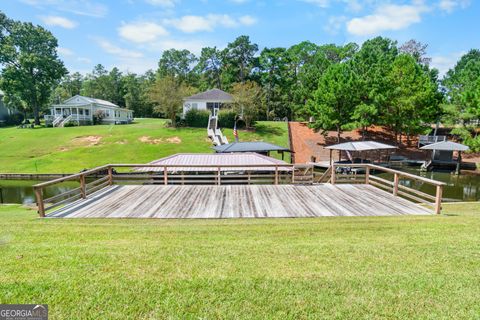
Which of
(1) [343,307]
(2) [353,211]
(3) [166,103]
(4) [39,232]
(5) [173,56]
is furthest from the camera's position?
(5) [173,56]

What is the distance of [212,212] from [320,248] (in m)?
3.72

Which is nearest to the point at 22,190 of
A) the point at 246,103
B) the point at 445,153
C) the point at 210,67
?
the point at 246,103

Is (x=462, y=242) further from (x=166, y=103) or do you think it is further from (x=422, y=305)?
(x=166, y=103)

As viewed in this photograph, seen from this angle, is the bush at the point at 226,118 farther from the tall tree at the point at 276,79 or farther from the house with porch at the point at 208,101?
the tall tree at the point at 276,79

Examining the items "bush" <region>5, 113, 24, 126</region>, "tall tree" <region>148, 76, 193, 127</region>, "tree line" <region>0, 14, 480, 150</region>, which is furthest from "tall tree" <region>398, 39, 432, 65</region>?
"bush" <region>5, 113, 24, 126</region>

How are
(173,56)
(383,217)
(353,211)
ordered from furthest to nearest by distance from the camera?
(173,56)
(353,211)
(383,217)

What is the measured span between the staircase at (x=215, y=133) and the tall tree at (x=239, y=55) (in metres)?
20.1

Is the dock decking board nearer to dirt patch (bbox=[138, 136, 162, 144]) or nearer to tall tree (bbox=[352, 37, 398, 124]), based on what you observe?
dirt patch (bbox=[138, 136, 162, 144])

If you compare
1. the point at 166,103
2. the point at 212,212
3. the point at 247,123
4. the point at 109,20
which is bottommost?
the point at 212,212

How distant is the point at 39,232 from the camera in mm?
4836

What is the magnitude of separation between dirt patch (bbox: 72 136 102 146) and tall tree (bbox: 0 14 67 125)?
54.8 feet

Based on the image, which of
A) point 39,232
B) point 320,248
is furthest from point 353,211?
point 39,232

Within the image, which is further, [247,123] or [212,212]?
[247,123]

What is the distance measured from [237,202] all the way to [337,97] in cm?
2326
